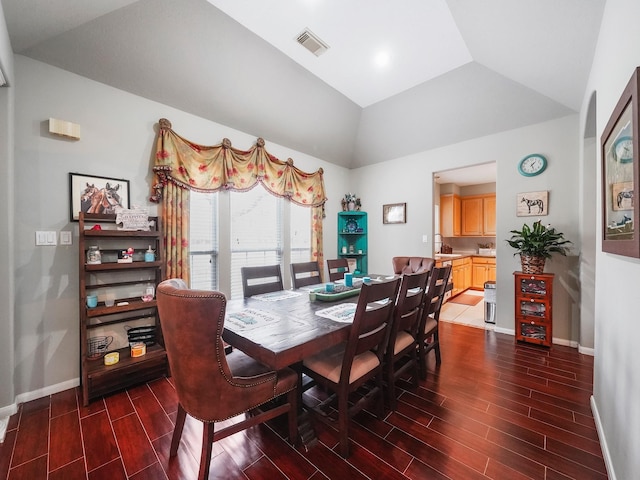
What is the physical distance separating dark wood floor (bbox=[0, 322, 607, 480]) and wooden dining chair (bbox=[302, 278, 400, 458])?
177 mm

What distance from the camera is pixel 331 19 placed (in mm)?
2350

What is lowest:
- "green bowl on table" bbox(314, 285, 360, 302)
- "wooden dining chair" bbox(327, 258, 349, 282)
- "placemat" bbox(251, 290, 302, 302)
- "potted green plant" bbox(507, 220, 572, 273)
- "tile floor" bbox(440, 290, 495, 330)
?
"tile floor" bbox(440, 290, 495, 330)

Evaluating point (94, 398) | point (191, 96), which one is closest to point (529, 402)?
point (94, 398)

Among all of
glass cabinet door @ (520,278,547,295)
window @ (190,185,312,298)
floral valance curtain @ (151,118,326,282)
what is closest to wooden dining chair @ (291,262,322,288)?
window @ (190,185,312,298)

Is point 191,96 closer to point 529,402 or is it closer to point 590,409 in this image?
point 529,402

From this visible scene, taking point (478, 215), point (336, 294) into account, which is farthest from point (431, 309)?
point (478, 215)

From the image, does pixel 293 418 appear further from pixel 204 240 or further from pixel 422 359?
pixel 204 240

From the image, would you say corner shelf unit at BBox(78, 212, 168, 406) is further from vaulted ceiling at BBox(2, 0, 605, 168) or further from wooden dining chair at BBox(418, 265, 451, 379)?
wooden dining chair at BBox(418, 265, 451, 379)

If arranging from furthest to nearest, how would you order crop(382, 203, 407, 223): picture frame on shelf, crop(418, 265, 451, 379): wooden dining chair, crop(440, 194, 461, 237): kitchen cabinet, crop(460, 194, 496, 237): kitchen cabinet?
1. crop(440, 194, 461, 237): kitchen cabinet
2. crop(460, 194, 496, 237): kitchen cabinet
3. crop(382, 203, 407, 223): picture frame on shelf
4. crop(418, 265, 451, 379): wooden dining chair

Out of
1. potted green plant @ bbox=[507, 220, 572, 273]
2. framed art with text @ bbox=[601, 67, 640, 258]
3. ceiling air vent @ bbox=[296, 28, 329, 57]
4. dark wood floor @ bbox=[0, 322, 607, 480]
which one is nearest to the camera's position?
framed art with text @ bbox=[601, 67, 640, 258]

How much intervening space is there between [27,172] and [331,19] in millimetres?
2837

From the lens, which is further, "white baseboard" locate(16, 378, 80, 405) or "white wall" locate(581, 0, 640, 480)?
"white baseboard" locate(16, 378, 80, 405)

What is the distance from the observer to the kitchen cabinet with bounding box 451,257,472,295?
5500 millimetres

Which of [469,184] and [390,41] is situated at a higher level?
[390,41]
